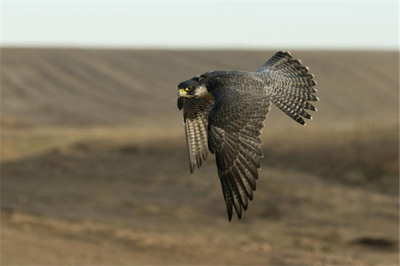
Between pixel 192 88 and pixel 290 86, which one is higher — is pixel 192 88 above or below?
below

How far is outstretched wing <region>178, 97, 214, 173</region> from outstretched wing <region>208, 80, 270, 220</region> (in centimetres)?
67

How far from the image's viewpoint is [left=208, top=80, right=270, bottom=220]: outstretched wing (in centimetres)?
371

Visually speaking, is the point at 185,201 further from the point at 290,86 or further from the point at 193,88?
the point at 193,88

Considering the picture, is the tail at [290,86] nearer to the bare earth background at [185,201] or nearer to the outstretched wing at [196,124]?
the outstretched wing at [196,124]

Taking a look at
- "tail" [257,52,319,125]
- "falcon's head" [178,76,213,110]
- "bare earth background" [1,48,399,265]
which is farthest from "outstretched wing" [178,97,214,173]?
"bare earth background" [1,48,399,265]

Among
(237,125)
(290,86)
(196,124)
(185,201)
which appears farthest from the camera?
(185,201)

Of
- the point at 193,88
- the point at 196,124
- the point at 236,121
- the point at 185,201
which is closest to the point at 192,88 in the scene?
the point at 193,88

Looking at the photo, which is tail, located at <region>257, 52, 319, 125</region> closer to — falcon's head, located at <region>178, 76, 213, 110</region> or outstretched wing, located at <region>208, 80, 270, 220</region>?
outstretched wing, located at <region>208, 80, 270, 220</region>

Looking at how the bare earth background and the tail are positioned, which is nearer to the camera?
the tail

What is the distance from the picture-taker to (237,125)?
3.82 metres

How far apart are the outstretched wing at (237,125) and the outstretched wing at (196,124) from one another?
2.20ft

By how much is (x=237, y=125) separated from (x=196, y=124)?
1.13 m

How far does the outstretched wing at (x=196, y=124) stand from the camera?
462 cm

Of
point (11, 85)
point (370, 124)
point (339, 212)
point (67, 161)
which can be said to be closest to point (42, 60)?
point (11, 85)
